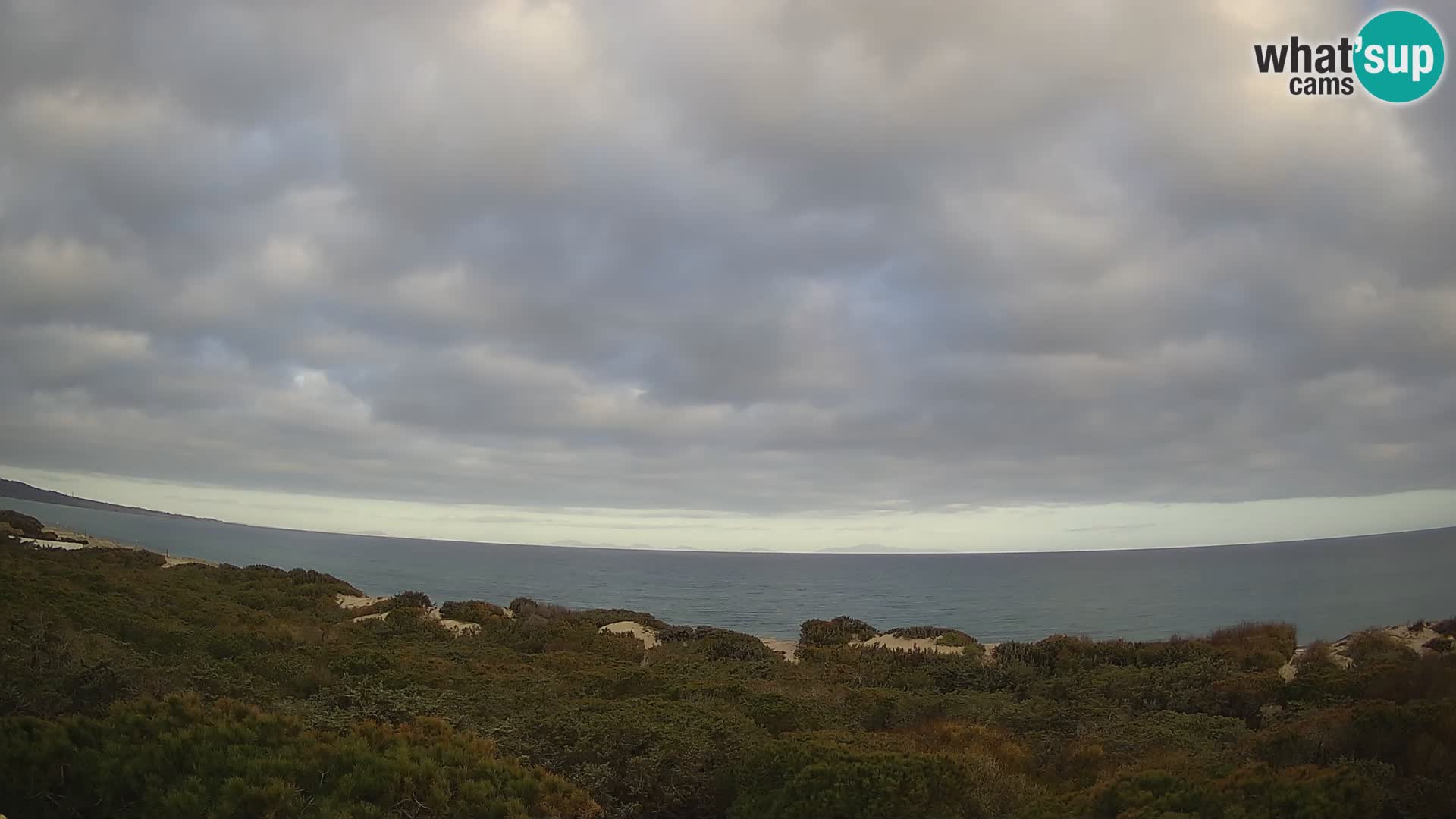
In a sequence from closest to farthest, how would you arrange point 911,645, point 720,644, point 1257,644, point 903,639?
point 1257,644, point 720,644, point 911,645, point 903,639

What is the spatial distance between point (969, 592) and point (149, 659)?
224 feet

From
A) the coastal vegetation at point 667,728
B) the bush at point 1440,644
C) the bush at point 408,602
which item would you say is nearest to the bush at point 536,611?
the bush at point 408,602

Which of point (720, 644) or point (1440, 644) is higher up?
point (1440, 644)

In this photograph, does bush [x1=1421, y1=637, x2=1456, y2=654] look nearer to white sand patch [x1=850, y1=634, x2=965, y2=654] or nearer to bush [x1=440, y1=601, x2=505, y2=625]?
white sand patch [x1=850, y1=634, x2=965, y2=654]

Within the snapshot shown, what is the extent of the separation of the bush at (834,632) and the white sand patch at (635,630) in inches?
199

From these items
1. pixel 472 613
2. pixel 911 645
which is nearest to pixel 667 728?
pixel 911 645

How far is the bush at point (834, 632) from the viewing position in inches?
981

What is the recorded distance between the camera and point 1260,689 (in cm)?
1308

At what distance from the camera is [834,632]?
84.7ft

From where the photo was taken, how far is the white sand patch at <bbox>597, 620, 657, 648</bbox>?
24.1 metres

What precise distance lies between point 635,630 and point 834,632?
6944 millimetres

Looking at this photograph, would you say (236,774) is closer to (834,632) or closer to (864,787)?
(864,787)

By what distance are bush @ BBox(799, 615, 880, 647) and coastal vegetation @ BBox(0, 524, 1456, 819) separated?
5.90 metres

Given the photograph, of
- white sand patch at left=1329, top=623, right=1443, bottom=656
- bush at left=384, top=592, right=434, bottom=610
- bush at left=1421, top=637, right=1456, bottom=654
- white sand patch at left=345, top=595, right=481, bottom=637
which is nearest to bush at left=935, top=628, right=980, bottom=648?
white sand patch at left=1329, top=623, right=1443, bottom=656
